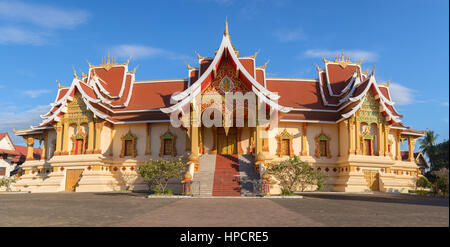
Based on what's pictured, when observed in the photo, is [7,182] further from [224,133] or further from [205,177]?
[224,133]

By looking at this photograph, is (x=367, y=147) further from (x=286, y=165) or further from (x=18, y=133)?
(x=18, y=133)

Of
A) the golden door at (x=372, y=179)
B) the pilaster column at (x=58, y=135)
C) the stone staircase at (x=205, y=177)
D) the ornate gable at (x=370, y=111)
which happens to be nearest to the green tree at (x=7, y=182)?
the pilaster column at (x=58, y=135)

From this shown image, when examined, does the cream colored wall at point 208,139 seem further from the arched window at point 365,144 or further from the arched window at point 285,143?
the arched window at point 365,144

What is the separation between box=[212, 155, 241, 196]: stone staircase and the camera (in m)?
16.9

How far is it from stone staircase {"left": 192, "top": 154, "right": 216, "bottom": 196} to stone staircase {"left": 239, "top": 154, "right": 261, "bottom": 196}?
1545 mm

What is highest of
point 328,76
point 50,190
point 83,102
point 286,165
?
point 328,76

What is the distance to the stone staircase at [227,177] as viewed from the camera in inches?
665

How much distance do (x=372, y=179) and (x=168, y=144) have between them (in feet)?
42.8

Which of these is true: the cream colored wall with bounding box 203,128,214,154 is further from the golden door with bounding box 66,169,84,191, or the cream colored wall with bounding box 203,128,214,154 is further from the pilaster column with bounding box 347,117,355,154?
the pilaster column with bounding box 347,117,355,154

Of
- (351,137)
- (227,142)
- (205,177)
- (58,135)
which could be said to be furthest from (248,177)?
(58,135)

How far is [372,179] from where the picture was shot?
22.0 m
